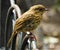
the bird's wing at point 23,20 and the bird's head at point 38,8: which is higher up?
the bird's head at point 38,8

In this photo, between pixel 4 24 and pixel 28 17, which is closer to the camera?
pixel 28 17

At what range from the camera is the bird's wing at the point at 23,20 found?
10.9 feet

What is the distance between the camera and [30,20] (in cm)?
358

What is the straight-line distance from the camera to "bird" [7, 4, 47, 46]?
11.0 feet

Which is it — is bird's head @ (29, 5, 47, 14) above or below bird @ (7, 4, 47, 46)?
above

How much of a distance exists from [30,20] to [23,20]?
0.45ft

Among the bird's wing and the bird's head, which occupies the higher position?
the bird's head

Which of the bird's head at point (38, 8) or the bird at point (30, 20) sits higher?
the bird's head at point (38, 8)

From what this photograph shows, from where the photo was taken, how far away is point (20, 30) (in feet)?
11.0

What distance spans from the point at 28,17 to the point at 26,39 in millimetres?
468

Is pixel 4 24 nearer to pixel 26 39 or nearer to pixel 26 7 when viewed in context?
pixel 26 7

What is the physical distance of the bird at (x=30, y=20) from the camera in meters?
3.36

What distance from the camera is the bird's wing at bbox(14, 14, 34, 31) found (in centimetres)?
332

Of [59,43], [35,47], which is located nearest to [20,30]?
[35,47]
